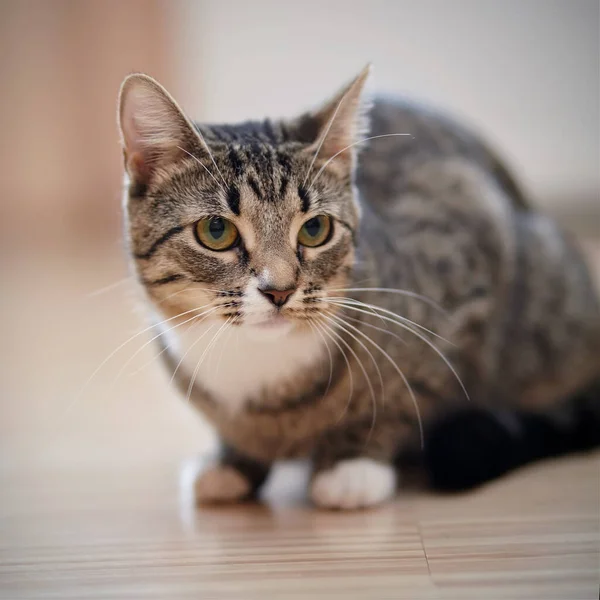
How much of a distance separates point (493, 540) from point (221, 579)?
0.39 m

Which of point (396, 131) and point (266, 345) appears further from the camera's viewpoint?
point (396, 131)

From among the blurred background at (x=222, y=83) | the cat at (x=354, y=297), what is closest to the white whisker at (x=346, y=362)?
the cat at (x=354, y=297)

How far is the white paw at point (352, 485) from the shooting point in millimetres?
1228

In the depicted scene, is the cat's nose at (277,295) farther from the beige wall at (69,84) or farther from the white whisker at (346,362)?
the beige wall at (69,84)

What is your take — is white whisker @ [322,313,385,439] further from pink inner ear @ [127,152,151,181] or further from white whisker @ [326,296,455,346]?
pink inner ear @ [127,152,151,181]

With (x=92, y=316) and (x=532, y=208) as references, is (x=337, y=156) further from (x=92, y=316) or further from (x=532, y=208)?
(x=92, y=316)

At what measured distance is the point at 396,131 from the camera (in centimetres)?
156

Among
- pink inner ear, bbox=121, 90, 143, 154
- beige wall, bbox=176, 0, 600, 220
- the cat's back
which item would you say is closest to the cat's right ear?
pink inner ear, bbox=121, 90, 143, 154

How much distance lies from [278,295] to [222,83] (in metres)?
2.25

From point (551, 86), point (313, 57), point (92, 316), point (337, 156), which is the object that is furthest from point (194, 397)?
point (551, 86)

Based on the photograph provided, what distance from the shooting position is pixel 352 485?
1.23m

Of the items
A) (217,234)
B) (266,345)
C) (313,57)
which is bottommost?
(266,345)

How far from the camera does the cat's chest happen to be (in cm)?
121

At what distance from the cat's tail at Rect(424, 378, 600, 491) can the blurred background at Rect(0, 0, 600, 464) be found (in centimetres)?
128
